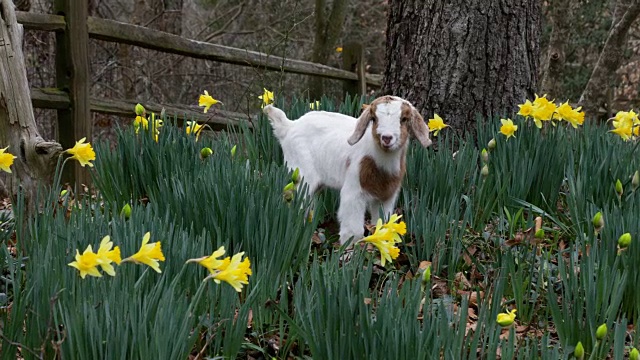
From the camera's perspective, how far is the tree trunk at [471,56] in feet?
15.0

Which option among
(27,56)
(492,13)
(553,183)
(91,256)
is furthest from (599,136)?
(27,56)

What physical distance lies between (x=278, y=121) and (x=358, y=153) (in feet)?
2.16

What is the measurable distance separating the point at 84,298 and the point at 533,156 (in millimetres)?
2338

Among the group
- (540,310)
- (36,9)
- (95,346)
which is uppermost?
(36,9)

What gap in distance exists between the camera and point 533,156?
3699 mm

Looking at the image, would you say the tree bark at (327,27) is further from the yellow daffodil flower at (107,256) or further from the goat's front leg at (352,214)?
the yellow daffodil flower at (107,256)

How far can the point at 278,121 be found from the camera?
397cm

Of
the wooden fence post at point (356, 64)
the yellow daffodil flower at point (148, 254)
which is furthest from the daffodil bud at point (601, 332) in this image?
the wooden fence post at point (356, 64)

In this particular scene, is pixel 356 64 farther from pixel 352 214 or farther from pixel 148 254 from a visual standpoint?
pixel 148 254

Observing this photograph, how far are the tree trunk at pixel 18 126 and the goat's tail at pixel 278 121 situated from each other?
3.54 ft

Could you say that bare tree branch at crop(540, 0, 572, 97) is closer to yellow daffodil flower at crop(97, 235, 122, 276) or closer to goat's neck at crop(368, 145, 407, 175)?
goat's neck at crop(368, 145, 407, 175)

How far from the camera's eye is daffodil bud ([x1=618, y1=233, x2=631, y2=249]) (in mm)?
2436

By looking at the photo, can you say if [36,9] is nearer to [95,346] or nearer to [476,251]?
[476,251]

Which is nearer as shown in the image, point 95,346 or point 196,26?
point 95,346
